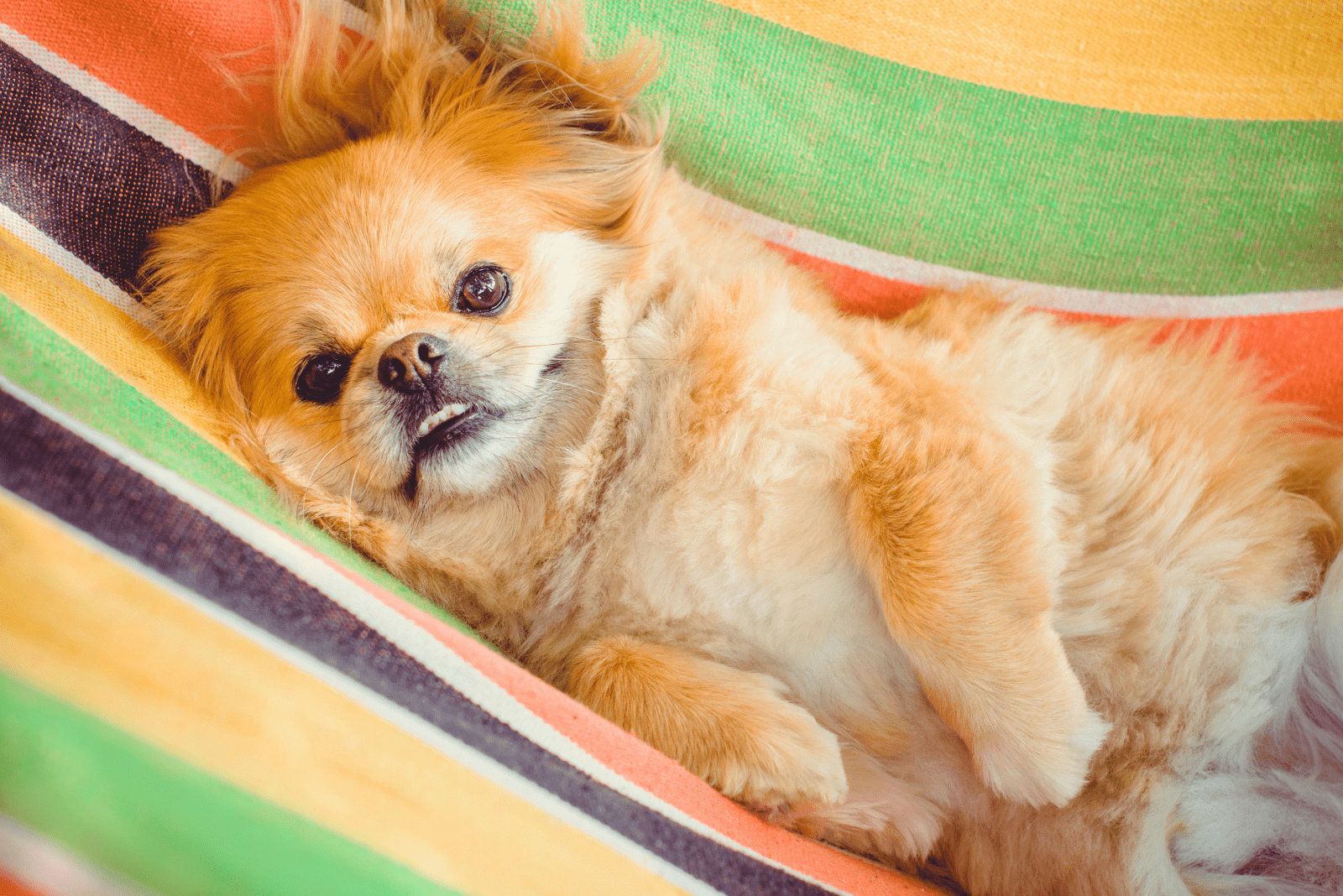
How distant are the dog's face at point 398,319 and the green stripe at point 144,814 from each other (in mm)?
852

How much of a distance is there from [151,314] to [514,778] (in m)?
1.48

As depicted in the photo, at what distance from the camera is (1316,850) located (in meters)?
1.49

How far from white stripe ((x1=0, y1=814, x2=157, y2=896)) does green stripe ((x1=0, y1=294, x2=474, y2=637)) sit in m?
0.47

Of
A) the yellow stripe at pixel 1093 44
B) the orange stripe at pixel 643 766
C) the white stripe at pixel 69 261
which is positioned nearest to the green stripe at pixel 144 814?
the orange stripe at pixel 643 766

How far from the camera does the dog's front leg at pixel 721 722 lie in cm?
145

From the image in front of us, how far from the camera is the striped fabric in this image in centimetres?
95

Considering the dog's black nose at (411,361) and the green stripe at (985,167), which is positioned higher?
the green stripe at (985,167)

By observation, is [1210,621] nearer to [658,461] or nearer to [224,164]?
[658,461]

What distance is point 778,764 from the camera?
1.44 m

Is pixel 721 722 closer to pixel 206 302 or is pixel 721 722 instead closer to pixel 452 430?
pixel 452 430

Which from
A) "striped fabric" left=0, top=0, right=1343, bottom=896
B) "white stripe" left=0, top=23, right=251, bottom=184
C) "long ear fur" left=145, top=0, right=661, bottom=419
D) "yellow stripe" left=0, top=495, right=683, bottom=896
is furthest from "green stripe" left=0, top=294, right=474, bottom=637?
"white stripe" left=0, top=23, right=251, bottom=184

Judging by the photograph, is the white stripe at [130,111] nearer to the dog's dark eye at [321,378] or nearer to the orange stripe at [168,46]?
the orange stripe at [168,46]

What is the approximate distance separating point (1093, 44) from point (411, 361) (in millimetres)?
1867

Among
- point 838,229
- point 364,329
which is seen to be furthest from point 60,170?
point 838,229
